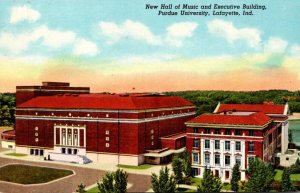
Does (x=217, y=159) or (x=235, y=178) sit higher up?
(x=217, y=159)

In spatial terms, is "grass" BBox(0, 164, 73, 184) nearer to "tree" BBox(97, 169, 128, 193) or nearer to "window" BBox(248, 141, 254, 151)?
"tree" BBox(97, 169, 128, 193)

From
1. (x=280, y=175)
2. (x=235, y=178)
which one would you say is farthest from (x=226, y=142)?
(x=280, y=175)

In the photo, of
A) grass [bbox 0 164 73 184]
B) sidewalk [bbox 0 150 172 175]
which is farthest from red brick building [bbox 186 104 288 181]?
grass [bbox 0 164 73 184]

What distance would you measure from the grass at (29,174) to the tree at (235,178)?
17042 millimetres

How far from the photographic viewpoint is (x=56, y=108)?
159ft

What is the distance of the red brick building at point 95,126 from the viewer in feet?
146

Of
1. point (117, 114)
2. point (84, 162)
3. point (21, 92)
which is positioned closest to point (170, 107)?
point (117, 114)

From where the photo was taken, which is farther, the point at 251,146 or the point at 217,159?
the point at 217,159

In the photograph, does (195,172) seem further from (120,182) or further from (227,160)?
(120,182)

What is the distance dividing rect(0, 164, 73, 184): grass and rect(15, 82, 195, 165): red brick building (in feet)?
14.1

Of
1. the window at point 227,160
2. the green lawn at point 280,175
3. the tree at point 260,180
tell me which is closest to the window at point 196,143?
Result: the window at point 227,160

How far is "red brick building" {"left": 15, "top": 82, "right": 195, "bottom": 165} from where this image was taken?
44594 millimetres

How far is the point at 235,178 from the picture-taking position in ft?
115

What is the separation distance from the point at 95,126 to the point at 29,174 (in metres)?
9.63
